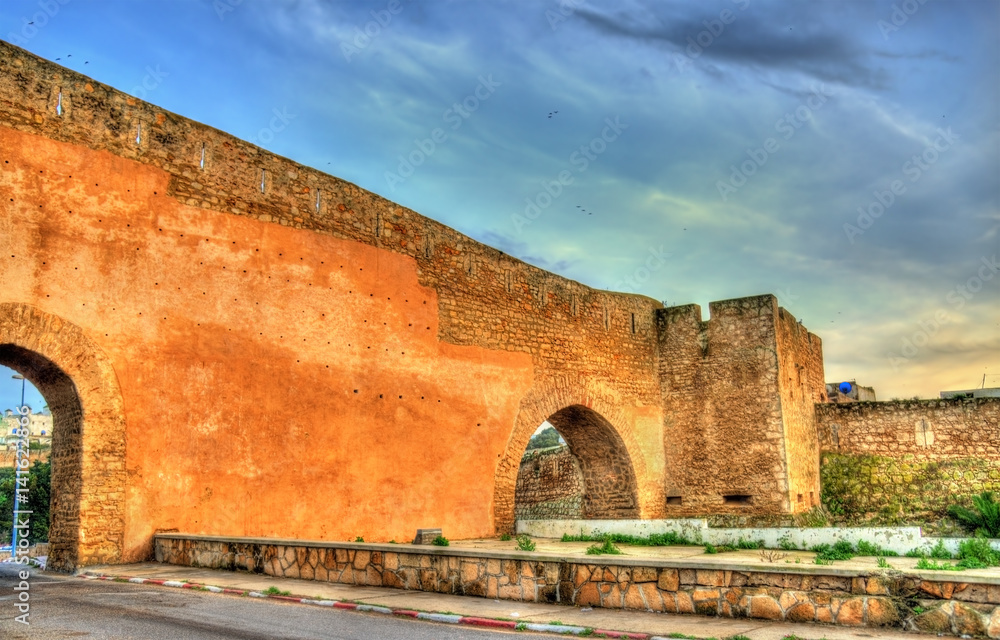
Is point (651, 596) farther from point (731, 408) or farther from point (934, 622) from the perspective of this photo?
point (731, 408)

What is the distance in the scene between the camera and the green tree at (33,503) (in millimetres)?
22391

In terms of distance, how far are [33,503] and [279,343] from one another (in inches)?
656

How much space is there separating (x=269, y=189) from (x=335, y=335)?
219 centimetres

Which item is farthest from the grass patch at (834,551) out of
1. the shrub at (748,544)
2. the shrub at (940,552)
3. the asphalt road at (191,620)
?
the asphalt road at (191,620)

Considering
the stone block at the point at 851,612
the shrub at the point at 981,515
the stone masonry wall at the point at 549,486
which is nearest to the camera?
the stone block at the point at 851,612

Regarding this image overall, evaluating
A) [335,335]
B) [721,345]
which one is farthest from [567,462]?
[335,335]

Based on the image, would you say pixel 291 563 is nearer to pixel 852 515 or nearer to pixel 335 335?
pixel 335 335

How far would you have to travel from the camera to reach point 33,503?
22.8m

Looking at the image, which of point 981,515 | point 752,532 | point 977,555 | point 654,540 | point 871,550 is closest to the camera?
point 977,555

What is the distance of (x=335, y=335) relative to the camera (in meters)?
11.4

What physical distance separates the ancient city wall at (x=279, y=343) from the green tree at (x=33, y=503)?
49.3ft

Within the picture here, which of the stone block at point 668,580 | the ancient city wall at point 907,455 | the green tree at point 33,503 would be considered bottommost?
the green tree at point 33,503

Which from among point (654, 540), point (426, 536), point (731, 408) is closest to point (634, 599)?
point (426, 536)

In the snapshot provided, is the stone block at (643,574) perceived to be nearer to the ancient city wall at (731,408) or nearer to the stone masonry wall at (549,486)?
the ancient city wall at (731,408)
